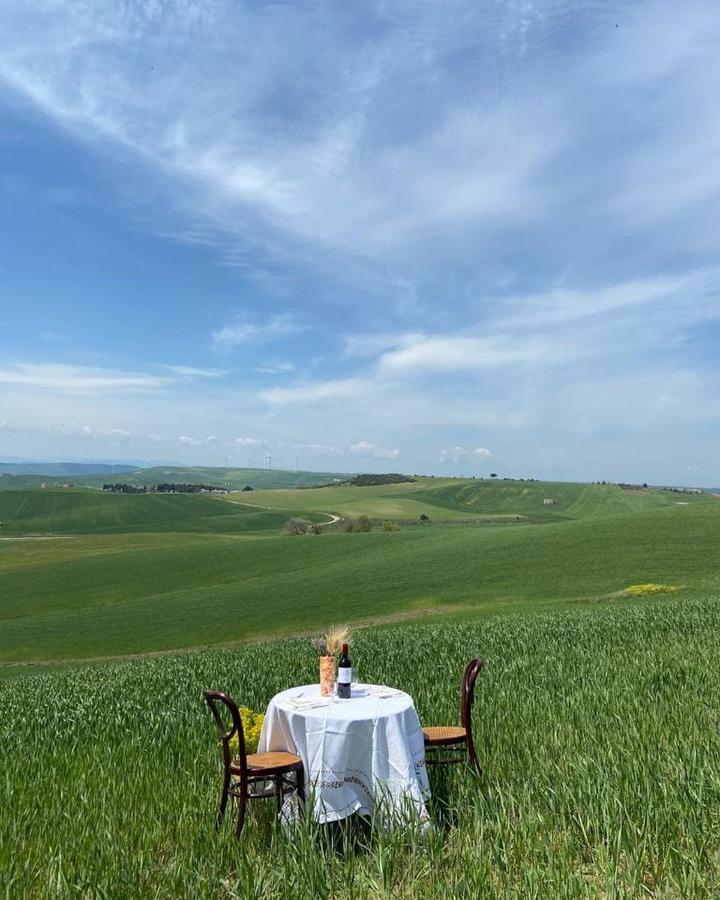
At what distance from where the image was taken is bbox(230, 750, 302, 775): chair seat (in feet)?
17.9

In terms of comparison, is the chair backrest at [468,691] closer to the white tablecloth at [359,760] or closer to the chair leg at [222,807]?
the white tablecloth at [359,760]

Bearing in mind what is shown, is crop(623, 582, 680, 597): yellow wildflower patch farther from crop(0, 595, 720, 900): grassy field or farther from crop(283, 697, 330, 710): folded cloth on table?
crop(283, 697, 330, 710): folded cloth on table

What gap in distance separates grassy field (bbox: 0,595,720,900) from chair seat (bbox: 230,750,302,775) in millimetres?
531

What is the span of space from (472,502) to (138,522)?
237ft

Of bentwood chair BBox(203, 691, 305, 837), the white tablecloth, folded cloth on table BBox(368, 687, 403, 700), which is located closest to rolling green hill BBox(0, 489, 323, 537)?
folded cloth on table BBox(368, 687, 403, 700)

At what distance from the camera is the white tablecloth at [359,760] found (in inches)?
217

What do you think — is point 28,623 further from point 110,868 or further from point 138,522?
point 138,522

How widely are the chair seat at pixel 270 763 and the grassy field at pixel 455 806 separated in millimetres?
531

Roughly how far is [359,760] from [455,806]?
1.23 metres

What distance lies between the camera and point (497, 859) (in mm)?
4453

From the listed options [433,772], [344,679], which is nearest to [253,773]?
[344,679]

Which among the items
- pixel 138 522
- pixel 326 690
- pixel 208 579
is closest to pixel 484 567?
pixel 208 579

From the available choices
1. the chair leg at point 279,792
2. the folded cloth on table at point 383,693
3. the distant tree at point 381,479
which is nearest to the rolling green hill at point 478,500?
the distant tree at point 381,479

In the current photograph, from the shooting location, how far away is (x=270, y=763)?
18.4 feet
